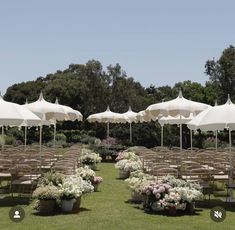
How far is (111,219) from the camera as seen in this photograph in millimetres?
10812

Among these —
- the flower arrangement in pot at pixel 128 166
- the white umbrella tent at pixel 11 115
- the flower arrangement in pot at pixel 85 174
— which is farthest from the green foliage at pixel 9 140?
the white umbrella tent at pixel 11 115

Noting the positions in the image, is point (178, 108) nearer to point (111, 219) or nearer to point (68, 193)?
point (68, 193)

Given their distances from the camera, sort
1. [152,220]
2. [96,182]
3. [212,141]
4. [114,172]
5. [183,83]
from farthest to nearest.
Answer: [183,83]
[212,141]
[114,172]
[96,182]
[152,220]

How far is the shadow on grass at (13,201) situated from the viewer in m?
12.8

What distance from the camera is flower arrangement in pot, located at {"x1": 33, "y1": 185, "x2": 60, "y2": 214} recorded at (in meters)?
11.2

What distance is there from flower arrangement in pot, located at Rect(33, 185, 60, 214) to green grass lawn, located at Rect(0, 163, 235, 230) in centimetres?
25

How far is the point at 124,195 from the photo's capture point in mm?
14656

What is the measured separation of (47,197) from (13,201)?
2472mm

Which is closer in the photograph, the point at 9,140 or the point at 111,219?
the point at 111,219

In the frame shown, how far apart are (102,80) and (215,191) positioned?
31255mm

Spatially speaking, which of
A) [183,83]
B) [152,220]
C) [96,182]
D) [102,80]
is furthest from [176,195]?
[183,83]

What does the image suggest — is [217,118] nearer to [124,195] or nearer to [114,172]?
[124,195]

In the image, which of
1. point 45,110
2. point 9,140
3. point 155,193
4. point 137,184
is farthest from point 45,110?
point 9,140
